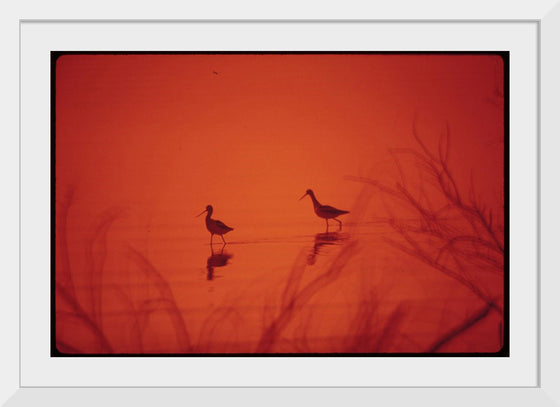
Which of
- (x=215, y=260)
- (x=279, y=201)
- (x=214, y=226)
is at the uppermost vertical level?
(x=279, y=201)

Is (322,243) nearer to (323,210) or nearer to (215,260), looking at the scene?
(323,210)

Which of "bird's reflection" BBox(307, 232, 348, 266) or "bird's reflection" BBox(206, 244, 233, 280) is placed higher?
"bird's reflection" BBox(307, 232, 348, 266)

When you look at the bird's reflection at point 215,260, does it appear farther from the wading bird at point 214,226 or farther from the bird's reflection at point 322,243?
the bird's reflection at point 322,243

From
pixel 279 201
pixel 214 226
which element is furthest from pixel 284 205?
pixel 214 226

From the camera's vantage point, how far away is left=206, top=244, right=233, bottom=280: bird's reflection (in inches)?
88.0

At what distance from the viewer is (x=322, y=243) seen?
7.34 feet

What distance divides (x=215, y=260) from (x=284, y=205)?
0.35m

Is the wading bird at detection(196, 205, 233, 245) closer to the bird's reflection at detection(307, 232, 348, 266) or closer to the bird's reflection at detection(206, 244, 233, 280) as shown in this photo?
the bird's reflection at detection(206, 244, 233, 280)

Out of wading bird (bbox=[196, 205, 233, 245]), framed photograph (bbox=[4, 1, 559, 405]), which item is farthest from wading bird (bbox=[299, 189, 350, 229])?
wading bird (bbox=[196, 205, 233, 245])

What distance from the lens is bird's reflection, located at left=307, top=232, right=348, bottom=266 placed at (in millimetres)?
2238

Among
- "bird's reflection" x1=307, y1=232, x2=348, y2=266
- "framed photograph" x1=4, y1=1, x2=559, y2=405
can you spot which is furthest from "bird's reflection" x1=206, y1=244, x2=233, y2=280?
"bird's reflection" x1=307, y1=232, x2=348, y2=266

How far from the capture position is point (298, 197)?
2240 mm

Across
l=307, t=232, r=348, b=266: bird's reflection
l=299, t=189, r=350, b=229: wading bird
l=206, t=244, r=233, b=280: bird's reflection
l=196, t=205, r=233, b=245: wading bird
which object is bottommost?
l=206, t=244, r=233, b=280: bird's reflection
